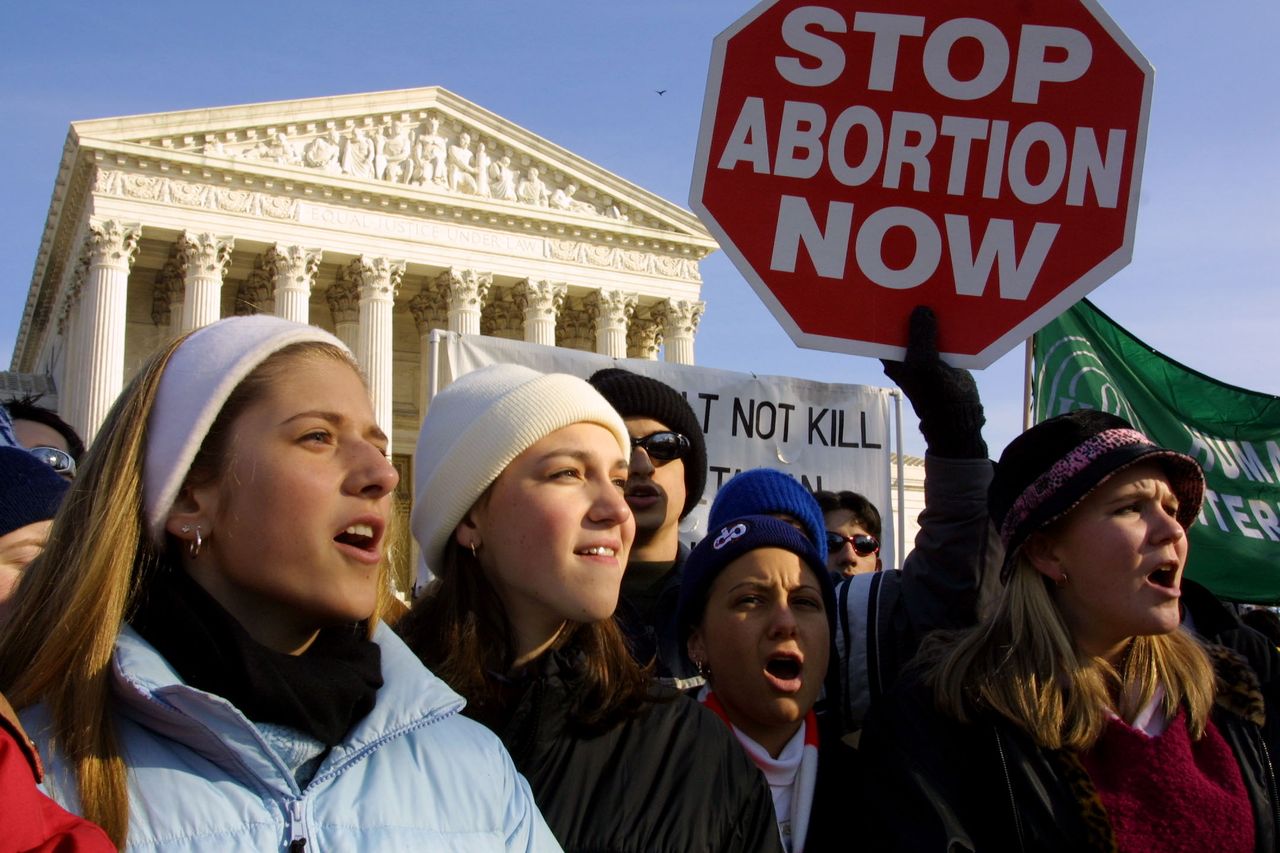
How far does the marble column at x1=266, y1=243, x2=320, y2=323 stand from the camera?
108ft

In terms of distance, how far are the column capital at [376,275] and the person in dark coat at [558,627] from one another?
32749 mm

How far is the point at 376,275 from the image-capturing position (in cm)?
3469

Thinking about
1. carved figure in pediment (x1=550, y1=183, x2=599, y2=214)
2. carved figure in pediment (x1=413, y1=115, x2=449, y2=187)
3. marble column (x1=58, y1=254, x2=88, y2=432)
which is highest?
carved figure in pediment (x1=413, y1=115, x2=449, y2=187)

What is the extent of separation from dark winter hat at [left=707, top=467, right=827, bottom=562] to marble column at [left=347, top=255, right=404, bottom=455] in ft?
96.6

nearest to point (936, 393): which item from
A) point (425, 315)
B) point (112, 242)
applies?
point (112, 242)

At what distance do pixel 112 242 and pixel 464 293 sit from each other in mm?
9644

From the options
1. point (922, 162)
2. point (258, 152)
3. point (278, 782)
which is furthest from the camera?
point (258, 152)

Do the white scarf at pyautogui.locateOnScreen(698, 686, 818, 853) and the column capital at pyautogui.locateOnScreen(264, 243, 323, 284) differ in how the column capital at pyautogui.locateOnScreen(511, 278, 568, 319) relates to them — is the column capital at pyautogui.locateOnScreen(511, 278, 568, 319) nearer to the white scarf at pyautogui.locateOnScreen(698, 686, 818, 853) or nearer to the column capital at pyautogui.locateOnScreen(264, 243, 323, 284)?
the column capital at pyautogui.locateOnScreen(264, 243, 323, 284)

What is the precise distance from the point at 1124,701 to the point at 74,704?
207 centimetres

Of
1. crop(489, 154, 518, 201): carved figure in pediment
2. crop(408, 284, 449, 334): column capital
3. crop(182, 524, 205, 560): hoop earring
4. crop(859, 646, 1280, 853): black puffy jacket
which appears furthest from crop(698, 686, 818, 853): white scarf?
crop(489, 154, 518, 201): carved figure in pediment

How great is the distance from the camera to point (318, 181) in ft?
112

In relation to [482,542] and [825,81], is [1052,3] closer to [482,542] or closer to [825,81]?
[825,81]

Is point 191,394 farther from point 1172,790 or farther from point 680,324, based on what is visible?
point 680,324

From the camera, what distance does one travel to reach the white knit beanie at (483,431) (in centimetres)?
259
